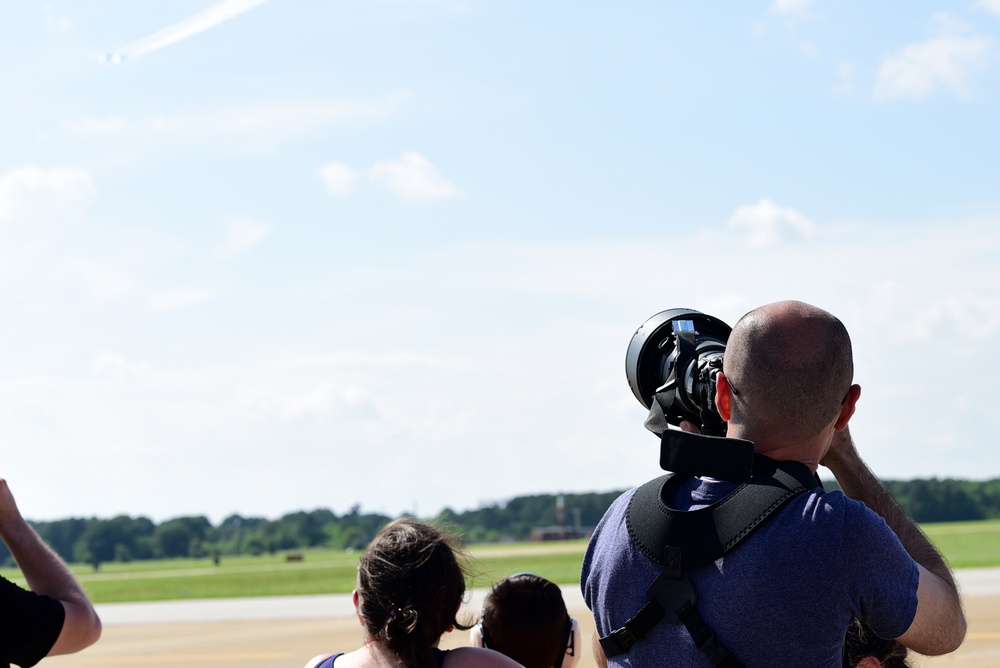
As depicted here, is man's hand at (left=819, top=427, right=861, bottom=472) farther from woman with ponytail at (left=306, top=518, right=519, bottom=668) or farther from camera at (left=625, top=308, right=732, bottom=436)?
woman with ponytail at (left=306, top=518, right=519, bottom=668)

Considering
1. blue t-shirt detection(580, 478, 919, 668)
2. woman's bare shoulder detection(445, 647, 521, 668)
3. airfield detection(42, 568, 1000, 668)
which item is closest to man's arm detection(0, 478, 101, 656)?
woman's bare shoulder detection(445, 647, 521, 668)

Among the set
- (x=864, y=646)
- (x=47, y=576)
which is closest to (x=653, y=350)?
(x=864, y=646)

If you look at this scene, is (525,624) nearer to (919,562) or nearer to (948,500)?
(919,562)

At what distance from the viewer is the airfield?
57.1 ft

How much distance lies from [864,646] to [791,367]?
83cm

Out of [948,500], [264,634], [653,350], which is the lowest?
[948,500]

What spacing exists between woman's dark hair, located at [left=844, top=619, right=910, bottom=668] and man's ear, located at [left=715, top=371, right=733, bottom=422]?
62 cm

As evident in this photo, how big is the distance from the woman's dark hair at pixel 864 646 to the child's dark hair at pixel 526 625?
5.38ft

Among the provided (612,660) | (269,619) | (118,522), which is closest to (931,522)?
(118,522)

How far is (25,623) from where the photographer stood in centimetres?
341

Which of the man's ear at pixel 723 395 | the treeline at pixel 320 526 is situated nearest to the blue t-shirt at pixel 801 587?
the man's ear at pixel 723 395

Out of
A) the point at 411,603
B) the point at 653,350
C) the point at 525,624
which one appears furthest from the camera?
the point at 525,624

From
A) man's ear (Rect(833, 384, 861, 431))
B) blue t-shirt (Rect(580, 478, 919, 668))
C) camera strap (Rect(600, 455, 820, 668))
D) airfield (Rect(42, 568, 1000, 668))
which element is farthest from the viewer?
airfield (Rect(42, 568, 1000, 668))

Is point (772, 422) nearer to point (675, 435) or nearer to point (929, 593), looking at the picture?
point (675, 435)
